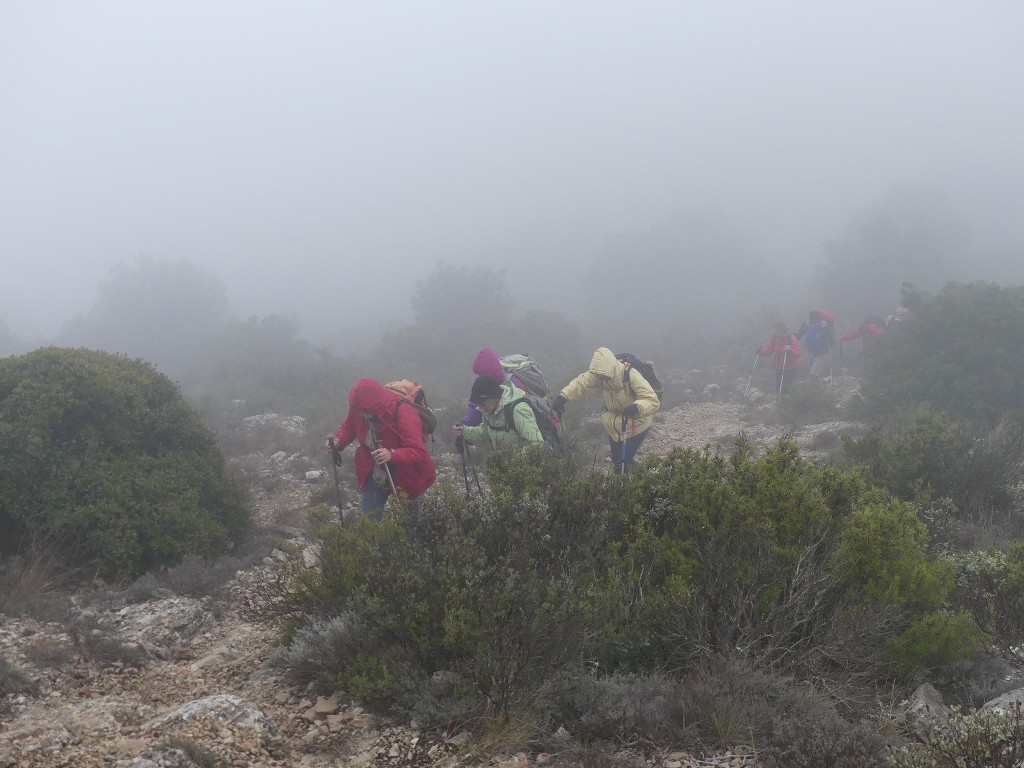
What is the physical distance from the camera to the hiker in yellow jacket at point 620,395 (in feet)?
25.1

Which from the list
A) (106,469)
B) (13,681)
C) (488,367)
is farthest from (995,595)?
(106,469)

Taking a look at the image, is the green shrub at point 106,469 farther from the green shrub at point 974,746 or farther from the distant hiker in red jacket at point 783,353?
the distant hiker in red jacket at point 783,353

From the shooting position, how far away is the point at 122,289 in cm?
3894

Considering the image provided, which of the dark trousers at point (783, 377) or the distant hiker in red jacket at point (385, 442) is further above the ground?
the distant hiker in red jacket at point (385, 442)

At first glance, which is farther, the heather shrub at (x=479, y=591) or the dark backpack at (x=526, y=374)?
the dark backpack at (x=526, y=374)

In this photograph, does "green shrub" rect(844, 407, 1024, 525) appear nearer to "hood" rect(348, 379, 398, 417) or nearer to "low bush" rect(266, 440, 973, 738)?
"low bush" rect(266, 440, 973, 738)

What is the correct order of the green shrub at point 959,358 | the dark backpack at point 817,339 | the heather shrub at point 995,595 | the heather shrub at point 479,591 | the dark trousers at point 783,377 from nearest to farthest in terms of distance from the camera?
the heather shrub at point 479,591
the heather shrub at point 995,595
the green shrub at point 959,358
the dark trousers at point 783,377
the dark backpack at point 817,339

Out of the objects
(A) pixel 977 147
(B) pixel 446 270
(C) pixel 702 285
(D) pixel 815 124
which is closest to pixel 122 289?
(B) pixel 446 270

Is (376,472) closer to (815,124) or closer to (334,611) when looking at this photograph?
(334,611)

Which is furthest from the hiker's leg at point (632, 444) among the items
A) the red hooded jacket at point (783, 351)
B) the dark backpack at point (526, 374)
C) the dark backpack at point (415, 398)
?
the red hooded jacket at point (783, 351)

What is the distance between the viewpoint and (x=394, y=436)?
5.80m

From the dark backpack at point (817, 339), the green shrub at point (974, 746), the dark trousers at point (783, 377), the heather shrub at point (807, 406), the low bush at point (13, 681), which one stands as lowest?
the heather shrub at point (807, 406)

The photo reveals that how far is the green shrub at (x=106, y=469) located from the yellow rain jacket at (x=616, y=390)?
156 inches

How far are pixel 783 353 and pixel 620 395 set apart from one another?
8.71 metres
